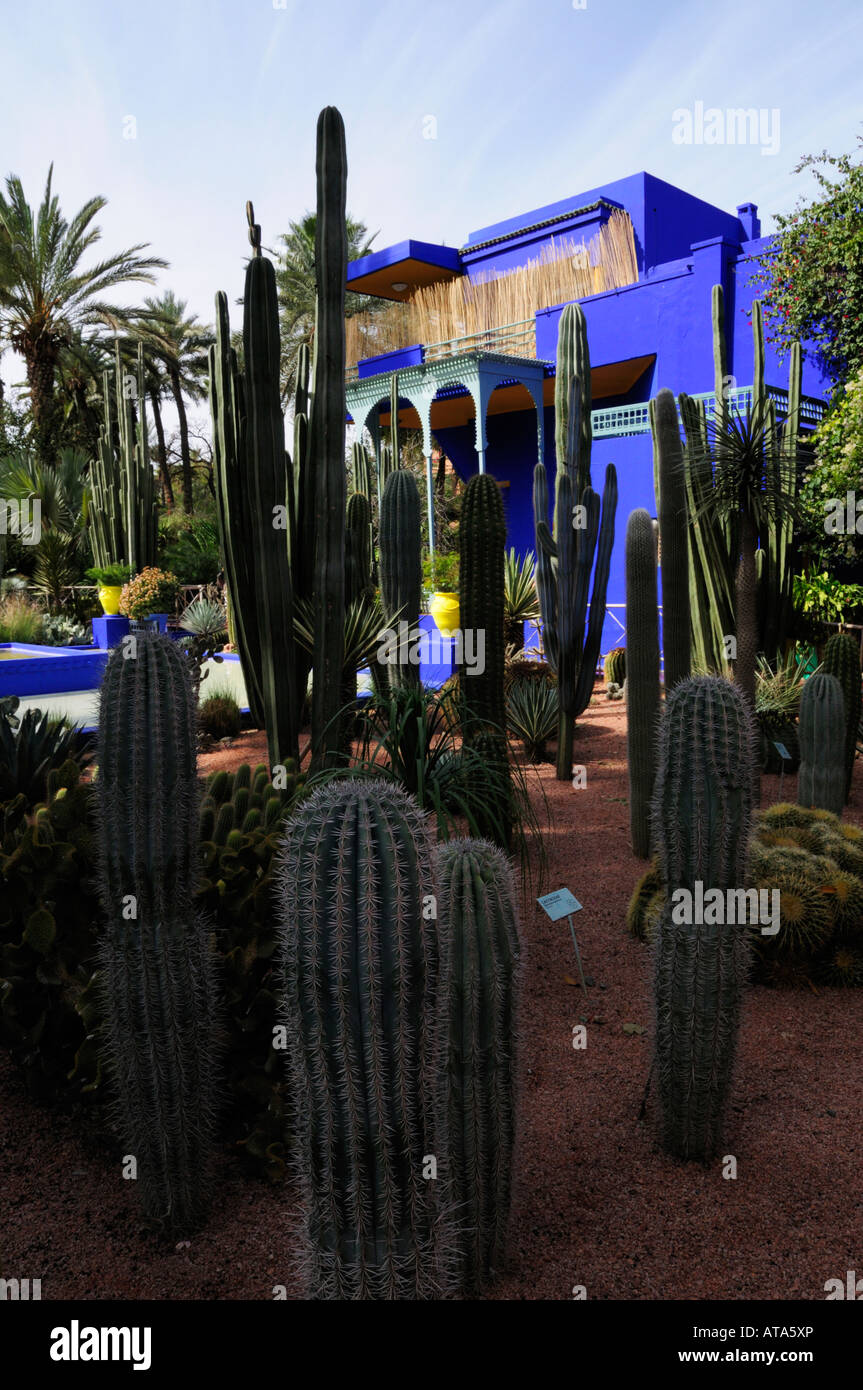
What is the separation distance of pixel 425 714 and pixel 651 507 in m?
11.4

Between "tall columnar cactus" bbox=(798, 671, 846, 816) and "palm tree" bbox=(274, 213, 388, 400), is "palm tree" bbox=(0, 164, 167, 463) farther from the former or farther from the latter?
"tall columnar cactus" bbox=(798, 671, 846, 816)

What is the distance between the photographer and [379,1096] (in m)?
1.87

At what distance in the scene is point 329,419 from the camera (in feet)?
14.5

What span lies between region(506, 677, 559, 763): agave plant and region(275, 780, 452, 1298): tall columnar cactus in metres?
6.00

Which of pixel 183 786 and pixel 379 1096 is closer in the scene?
pixel 379 1096

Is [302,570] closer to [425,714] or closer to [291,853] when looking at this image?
[425,714]

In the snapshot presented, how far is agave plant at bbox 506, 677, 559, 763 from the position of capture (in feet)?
26.2

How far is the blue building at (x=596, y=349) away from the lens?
14766mm

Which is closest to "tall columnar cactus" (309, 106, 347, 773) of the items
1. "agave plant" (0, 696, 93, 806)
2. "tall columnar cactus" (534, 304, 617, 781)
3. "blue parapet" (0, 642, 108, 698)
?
"agave plant" (0, 696, 93, 806)

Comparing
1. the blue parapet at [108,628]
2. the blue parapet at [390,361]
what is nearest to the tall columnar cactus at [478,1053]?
the blue parapet at [108,628]

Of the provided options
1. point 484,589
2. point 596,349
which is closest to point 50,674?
point 484,589

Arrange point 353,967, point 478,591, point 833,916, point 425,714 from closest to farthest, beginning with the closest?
point 353,967 < point 833,916 < point 425,714 < point 478,591

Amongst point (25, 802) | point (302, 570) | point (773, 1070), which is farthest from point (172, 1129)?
point (302, 570)

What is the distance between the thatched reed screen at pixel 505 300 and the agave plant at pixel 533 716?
11102 mm
